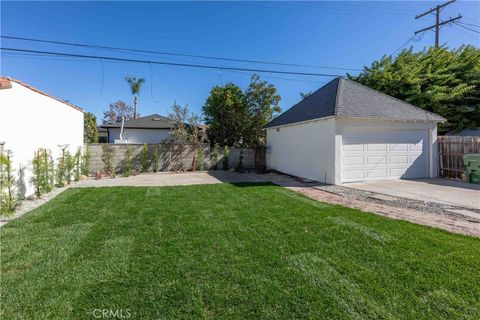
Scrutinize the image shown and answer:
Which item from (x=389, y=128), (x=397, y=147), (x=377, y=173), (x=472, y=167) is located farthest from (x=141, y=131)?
(x=472, y=167)

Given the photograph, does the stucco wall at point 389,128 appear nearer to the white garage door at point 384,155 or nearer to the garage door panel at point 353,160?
the white garage door at point 384,155

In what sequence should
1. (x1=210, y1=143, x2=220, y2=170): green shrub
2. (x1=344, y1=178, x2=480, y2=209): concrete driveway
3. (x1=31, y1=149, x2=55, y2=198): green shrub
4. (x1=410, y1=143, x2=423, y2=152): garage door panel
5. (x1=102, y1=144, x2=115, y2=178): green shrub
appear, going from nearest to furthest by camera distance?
(x1=344, y1=178, x2=480, y2=209): concrete driveway < (x1=31, y1=149, x2=55, y2=198): green shrub < (x1=410, y1=143, x2=423, y2=152): garage door panel < (x1=102, y1=144, x2=115, y2=178): green shrub < (x1=210, y1=143, x2=220, y2=170): green shrub

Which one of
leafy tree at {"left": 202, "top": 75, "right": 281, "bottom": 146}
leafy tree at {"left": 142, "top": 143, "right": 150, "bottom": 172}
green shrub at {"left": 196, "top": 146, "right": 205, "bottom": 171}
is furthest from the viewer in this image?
leafy tree at {"left": 202, "top": 75, "right": 281, "bottom": 146}

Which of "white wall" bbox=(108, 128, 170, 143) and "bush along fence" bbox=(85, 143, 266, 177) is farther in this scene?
"white wall" bbox=(108, 128, 170, 143)

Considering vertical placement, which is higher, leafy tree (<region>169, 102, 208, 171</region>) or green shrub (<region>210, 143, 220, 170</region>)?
leafy tree (<region>169, 102, 208, 171</region>)

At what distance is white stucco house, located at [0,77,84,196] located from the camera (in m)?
5.99

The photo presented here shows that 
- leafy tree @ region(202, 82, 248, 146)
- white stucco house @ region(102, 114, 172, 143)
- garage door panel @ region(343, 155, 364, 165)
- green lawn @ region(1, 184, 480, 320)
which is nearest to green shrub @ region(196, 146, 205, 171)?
leafy tree @ region(202, 82, 248, 146)

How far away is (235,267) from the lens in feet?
10.4

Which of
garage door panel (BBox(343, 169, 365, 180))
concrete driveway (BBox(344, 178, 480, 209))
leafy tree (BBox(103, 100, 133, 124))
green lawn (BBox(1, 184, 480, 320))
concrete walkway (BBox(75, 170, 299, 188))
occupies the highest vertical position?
leafy tree (BBox(103, 100, 133, 124))

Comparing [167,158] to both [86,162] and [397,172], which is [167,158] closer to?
[86,162]

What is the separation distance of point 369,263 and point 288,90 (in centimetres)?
1725

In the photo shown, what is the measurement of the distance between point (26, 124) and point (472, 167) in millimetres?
14966

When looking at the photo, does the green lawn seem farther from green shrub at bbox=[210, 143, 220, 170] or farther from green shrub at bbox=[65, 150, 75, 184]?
green shrub at bbox=[210, 143, 220, 170]

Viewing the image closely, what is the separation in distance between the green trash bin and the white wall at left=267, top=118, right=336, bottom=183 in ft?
17.3
